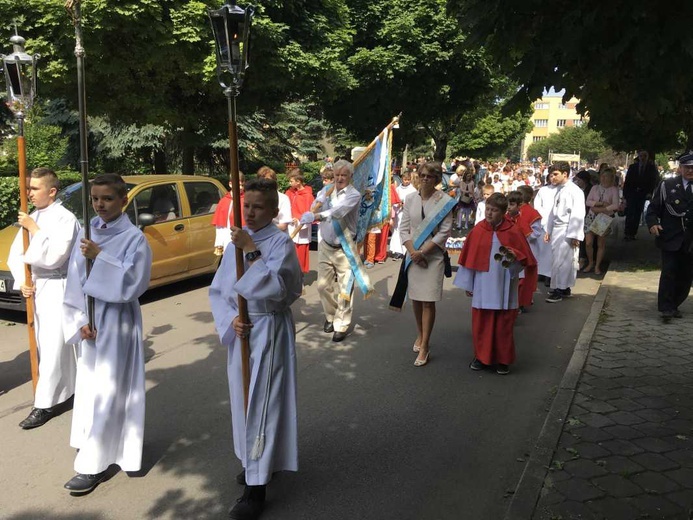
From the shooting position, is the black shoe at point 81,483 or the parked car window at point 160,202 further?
the parked car window at point 160,202

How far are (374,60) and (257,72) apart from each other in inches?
289

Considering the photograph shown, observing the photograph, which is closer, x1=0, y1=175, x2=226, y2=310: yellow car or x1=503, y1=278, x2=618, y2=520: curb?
x1=503, y1=278, x2=618, y2=520: curb

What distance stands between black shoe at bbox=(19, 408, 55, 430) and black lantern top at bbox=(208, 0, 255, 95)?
2.93m

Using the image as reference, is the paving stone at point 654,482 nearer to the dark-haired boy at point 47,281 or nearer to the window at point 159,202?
the dark-haired boy at point 47,281

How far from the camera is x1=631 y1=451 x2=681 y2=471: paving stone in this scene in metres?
3.99

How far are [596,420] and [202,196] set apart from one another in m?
6.98

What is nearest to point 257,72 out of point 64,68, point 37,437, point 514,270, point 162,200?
point 64,68

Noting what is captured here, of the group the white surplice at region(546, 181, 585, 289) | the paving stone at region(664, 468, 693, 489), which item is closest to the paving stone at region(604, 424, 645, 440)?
the paving stone at region(664, 468, 693, 489)

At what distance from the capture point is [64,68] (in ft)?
→ 42.2

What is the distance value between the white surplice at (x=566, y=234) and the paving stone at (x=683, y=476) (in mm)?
5233

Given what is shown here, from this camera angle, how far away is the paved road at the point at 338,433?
12.1 feet

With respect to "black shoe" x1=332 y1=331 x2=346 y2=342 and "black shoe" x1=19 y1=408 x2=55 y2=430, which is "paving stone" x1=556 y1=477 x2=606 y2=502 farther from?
"black shoe" x1=19 y1=408 x2=55 y2=430

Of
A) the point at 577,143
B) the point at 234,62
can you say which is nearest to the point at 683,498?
the point at 234,62

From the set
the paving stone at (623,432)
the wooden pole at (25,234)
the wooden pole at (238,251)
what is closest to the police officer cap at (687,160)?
the paving stone at (623,432)
